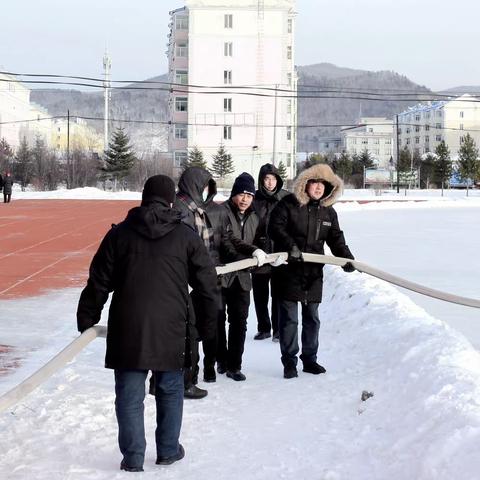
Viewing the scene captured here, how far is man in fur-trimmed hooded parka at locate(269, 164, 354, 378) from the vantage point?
6.02 m

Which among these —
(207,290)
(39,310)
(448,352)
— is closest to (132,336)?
(207,290)

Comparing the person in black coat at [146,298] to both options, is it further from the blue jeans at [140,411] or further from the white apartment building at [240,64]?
the white apartment building at [240,64]

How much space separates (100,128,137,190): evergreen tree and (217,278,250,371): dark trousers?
63.8 m

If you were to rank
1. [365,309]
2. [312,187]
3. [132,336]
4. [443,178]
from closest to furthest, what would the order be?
[132,336] → [312,187] → [365,309] → [443,178]

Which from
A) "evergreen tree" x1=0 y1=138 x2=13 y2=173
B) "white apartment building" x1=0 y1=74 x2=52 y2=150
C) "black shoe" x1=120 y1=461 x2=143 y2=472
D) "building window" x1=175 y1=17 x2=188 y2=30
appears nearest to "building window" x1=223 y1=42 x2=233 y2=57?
"building window" x1=175 y1=17 x2=188 y2=30

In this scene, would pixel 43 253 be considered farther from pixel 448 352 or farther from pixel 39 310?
pixel 448 352

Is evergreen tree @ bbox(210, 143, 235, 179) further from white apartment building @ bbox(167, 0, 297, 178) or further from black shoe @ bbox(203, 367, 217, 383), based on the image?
black shoe @ bbox(203, 367, 217, 383)

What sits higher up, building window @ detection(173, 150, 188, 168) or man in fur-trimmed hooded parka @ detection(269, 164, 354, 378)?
building window @ detection(173, 150, 188, 168)

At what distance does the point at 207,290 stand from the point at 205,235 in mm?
1577

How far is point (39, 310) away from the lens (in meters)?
9.68

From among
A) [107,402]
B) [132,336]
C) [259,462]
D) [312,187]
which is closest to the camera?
[132,336]

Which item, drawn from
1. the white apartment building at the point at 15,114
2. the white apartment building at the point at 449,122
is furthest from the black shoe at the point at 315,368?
the white apartment building at the point at 449,122

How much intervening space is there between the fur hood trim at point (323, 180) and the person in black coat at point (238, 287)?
1.35ft

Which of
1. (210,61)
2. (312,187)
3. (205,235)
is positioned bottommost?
(205,235)
